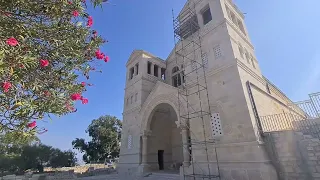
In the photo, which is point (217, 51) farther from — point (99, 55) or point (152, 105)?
point (99, 55)

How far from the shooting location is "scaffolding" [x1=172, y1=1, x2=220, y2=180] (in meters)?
12.0

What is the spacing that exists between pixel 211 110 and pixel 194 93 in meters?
2.15

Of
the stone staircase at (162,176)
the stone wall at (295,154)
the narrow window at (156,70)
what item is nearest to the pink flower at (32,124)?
the stone wall at (295,154)

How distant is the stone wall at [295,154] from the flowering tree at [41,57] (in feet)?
32.9

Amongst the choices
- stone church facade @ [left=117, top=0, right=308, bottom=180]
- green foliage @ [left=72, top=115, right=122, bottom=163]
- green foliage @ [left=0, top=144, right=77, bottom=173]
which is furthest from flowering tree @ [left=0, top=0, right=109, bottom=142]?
green foliage @ [left=72, top=115, right=122, bottom=163]

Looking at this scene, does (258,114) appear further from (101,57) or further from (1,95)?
(1,95)

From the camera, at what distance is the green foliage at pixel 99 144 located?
1433 inches

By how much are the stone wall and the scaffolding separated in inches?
132

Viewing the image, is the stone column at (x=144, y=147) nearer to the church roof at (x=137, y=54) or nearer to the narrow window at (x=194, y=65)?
the narrow window at (x=194, y=65)

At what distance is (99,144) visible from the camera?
36594 mm

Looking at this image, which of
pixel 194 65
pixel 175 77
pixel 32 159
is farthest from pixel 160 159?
pixel 32 159

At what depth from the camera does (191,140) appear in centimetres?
1320

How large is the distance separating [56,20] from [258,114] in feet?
37.2

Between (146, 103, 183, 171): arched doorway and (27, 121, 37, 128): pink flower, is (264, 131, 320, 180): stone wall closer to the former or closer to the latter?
(146, 103, 183, 171): arched doorway
